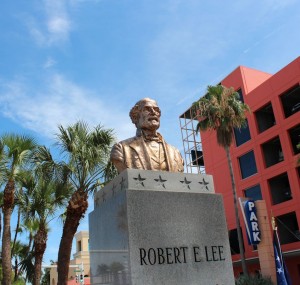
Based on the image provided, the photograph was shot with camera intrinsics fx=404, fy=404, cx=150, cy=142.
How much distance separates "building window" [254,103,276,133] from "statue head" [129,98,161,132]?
2615 centimetres

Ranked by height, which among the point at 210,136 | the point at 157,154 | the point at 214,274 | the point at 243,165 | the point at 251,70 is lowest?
the point at 214,274

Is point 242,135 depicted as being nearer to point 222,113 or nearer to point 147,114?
point 222,113

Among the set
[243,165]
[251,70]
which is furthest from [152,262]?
[251,70]

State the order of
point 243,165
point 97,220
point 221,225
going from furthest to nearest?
1. point 243,165
2. point 97,220
3. point 221,225

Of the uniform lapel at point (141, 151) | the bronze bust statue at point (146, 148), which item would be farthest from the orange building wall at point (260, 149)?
the uniform lapel at point (141, 151)

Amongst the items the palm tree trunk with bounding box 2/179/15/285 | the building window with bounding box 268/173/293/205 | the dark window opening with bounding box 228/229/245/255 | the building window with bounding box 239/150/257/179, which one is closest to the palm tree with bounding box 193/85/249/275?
the building window with bounding box 268/173/293/205

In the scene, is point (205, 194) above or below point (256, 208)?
below

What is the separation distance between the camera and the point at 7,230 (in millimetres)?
17156

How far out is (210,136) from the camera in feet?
121

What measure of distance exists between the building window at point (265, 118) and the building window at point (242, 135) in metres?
1.11

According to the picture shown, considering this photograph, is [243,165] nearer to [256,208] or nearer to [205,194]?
→ [256,208]

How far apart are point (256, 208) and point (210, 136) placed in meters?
10.4

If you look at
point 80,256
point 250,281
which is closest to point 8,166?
point 250,281

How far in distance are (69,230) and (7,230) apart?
3.70 m
